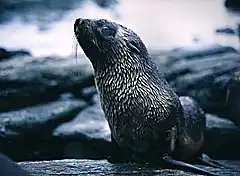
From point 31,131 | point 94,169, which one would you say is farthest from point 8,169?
point 31,131

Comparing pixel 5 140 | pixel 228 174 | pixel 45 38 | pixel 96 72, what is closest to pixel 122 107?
pixel 96 72

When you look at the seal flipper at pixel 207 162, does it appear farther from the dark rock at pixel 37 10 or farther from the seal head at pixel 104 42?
the dark rock at pixel 37 10

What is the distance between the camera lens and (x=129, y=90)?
1.65m

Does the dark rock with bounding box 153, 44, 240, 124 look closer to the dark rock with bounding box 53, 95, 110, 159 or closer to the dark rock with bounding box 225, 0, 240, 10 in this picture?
the dark rock with bounding box 225, 0, 240, 10

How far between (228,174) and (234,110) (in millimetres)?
920

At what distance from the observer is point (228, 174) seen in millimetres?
1612

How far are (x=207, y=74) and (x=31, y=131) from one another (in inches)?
38.1

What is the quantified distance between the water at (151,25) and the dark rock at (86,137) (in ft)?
1.41

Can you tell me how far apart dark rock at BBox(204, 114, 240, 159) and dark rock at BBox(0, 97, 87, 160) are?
69 cm

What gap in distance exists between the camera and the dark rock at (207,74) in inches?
99.4

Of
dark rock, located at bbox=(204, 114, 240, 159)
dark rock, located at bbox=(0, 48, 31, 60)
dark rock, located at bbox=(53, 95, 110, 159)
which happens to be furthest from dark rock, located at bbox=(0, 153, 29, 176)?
dark rock, located at bbox=(0, 48, 31, 60)

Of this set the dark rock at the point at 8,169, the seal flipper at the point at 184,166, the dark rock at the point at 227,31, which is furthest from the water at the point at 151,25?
the dark rock at the point at 8,169

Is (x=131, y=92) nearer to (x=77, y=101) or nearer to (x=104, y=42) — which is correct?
(x=104, y=42)

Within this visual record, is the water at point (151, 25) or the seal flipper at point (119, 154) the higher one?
the water at point (151, 25)
